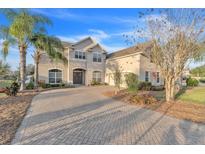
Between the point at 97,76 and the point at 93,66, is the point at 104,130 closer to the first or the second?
the point at 93,66

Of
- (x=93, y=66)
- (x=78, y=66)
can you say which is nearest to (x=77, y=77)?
(x=78, y=66)

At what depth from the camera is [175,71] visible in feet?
36.6

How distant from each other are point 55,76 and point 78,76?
3.92 meters

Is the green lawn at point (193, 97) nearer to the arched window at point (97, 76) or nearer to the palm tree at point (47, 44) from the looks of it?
the palm tree at point (47, 44)

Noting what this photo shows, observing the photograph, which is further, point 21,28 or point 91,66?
point 91,66

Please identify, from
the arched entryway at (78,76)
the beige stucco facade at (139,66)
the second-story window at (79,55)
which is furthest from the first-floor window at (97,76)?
the second-story window at (79,55)

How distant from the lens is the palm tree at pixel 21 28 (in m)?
14.3

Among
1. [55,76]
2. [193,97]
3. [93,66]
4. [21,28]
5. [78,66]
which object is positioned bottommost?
[193,97]

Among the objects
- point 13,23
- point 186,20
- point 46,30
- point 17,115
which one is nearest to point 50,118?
point 17,115

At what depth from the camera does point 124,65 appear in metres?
23.9

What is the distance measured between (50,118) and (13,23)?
460 inches

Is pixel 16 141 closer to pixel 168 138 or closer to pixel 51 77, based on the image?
pixel 168 138

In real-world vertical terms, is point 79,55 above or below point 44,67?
above
